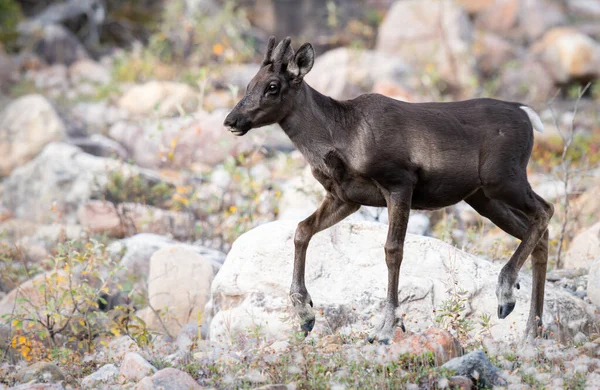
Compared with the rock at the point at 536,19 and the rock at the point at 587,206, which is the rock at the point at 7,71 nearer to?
the rock at the point at 587,206

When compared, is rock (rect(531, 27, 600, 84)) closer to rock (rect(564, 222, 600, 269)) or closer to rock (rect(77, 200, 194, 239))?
rock (rect(564, 222, 600, 269))

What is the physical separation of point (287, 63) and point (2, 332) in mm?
4212

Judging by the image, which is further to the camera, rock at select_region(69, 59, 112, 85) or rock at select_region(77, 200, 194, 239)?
rock at select_region(69, 59, 112, 85)

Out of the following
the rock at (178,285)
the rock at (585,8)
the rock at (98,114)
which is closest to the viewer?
the rock at (178,285)

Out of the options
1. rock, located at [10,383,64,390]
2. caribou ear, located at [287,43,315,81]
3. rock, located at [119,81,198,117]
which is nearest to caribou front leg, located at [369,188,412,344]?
caribou ear, located at [287,43,315,81]

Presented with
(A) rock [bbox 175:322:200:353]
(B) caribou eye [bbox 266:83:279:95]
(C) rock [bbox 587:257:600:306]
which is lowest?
(A) rock [bbox 175:322:200:353]

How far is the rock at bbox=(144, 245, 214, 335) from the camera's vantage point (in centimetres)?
930

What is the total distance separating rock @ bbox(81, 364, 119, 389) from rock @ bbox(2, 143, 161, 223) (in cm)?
662

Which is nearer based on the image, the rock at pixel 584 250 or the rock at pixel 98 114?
the rock at pixel 584 250

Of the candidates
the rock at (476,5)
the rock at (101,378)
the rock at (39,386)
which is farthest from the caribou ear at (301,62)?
the rock at (476,5)

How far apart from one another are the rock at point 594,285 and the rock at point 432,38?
13020mm

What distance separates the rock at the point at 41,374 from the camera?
676 centimetres

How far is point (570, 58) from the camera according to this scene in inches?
909

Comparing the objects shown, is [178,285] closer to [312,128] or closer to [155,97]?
[312,128]
